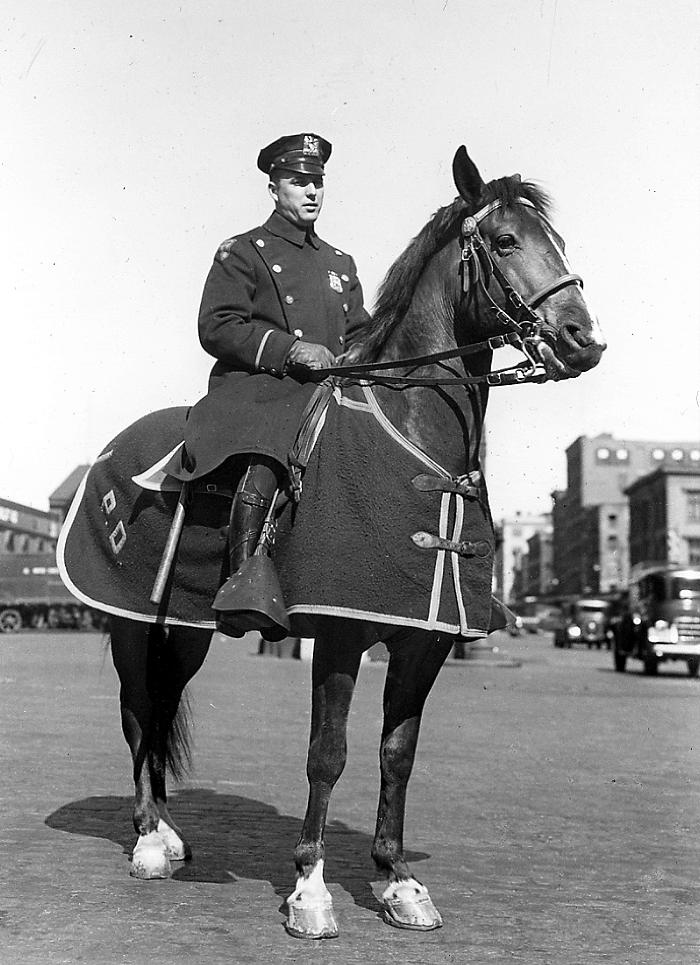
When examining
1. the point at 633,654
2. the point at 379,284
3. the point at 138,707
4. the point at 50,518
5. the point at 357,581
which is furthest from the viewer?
the point at 50,518

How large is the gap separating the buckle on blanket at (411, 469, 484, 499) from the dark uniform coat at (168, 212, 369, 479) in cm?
54

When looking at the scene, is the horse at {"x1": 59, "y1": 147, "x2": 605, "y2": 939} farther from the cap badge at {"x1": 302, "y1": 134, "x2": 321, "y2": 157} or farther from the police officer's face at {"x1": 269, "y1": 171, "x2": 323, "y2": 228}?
the cap badge at {"x1": 302, "y1": 134, "x2": 321, "y2": 157}

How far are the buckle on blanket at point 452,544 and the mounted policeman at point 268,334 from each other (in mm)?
599

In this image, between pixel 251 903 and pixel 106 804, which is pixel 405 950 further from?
pixel 106 804

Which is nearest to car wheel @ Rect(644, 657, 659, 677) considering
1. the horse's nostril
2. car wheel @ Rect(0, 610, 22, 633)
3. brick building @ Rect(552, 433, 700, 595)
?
the horse's nostril

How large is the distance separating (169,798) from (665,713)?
1166 cm

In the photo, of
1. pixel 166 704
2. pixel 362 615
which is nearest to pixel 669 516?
pixel 166 704

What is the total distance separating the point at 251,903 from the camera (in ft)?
17.9

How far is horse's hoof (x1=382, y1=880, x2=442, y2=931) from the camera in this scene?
→ 16.9ft

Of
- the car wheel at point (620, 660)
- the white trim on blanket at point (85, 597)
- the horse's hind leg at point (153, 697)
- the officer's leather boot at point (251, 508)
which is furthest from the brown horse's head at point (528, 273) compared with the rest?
the car wheel at point (620, 660)

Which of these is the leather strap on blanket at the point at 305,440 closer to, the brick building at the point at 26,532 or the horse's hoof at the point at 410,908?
the horse's hoof at the point at 410,908

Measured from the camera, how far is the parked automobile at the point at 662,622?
3422 centimetres

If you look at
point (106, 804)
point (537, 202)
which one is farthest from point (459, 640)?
point (106, 804)

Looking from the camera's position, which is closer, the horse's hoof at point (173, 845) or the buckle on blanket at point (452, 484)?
the buckle on blanket at point (452, 484)
